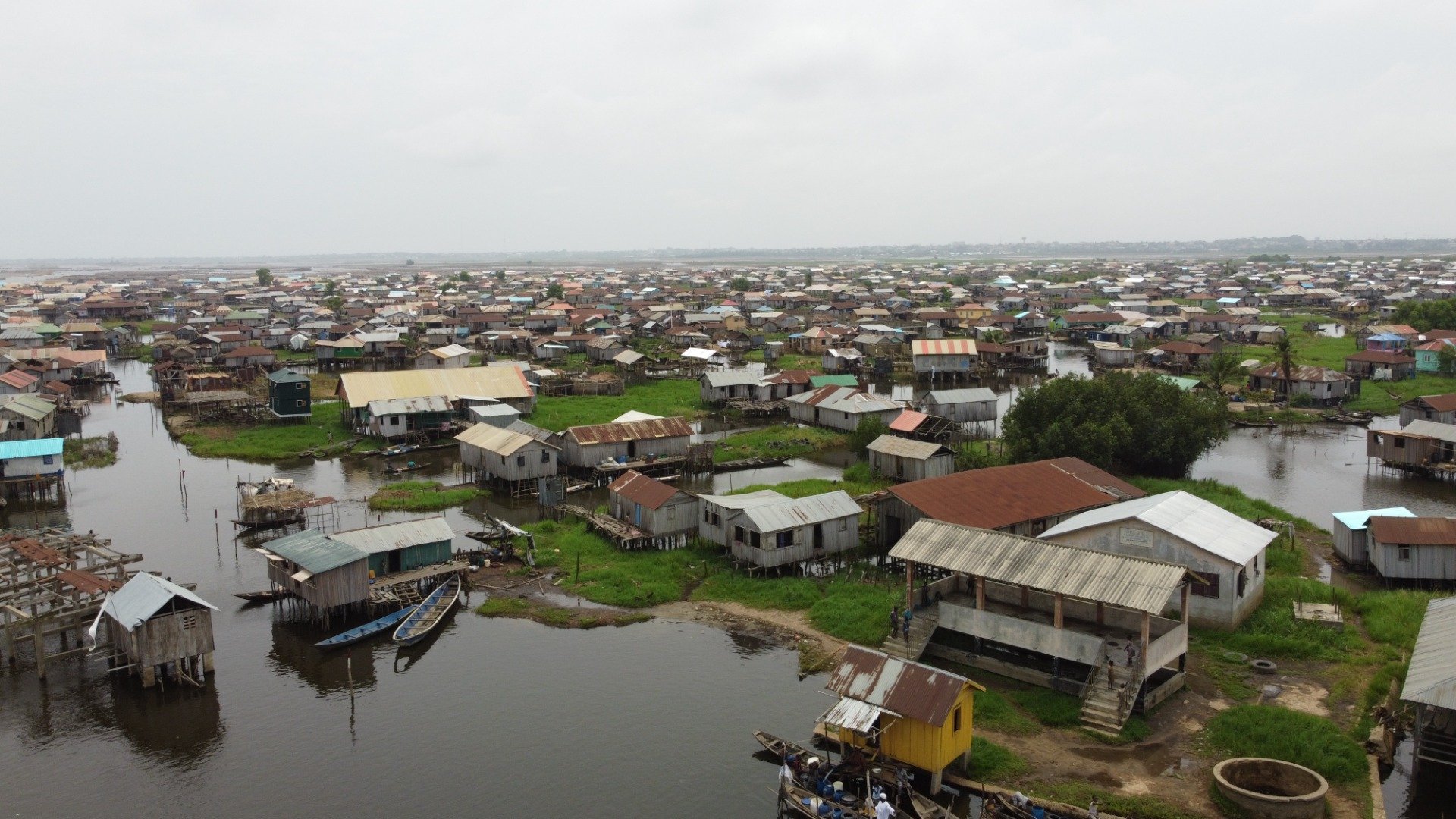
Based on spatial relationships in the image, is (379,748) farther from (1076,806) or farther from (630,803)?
(1076,806)

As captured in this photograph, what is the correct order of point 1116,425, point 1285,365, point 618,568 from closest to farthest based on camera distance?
point 618,568
point 1116,425
point 1285,365

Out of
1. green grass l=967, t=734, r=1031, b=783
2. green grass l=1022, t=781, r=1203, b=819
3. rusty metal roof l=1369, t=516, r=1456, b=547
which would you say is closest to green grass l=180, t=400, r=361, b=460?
green grass l=967, t=734, r=1031, b=783

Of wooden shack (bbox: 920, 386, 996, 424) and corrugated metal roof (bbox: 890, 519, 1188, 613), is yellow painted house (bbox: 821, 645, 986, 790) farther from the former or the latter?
wooden shack (bbox: 920, 386, 996, 424)

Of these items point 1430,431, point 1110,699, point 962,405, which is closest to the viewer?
point 1110,699

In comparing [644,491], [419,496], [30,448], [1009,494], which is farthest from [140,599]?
[1009,494]

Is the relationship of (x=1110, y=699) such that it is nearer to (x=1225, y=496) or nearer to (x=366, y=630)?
(x=366, y=630)

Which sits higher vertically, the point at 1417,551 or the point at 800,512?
the point at 800,512

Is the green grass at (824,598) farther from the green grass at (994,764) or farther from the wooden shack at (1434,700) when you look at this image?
the wooden shack at (1434,700)

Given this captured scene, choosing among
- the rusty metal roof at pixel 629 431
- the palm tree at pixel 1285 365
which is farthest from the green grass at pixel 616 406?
the palm tree at pixel 1285 365
